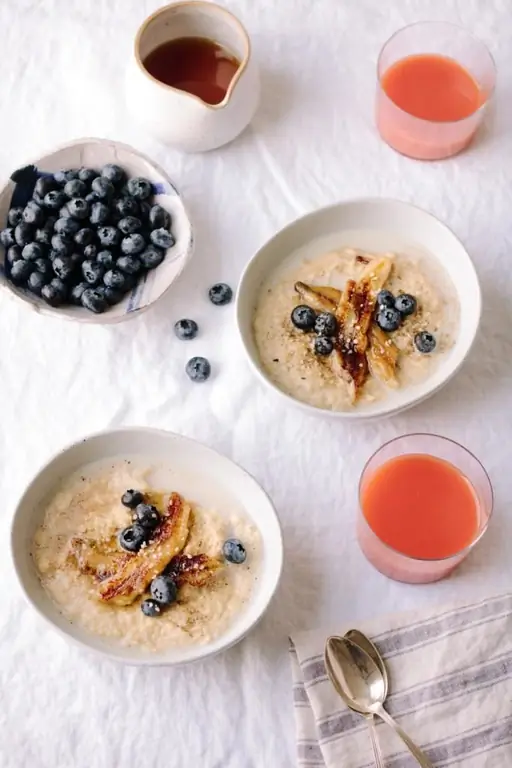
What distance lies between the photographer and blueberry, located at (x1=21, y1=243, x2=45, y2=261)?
146 cm

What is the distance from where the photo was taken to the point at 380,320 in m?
1.45

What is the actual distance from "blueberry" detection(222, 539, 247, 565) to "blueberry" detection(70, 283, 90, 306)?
1.39ft

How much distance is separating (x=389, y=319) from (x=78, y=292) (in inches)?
17.9

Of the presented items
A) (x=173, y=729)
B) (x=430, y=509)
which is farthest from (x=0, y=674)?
(x=430, y=509)

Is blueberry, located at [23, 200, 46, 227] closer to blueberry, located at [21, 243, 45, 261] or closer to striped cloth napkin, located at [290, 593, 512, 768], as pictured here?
blueberry, located at [21, 243, 45, 261]

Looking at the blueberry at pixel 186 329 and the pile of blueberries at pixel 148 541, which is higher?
the blueberry at pixel 186 329

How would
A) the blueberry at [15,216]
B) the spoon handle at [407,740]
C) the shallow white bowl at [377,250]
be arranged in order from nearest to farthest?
A: 1. the spoon handle at [407,740]
2. the shallow white bowl at [377,250]
3. the blueberry at [15,216]

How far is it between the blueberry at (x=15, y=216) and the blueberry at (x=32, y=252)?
0.19 ft

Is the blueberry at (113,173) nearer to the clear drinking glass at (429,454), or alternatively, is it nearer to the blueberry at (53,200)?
the blueberry at (53,200)

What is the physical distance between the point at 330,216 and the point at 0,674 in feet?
2.63

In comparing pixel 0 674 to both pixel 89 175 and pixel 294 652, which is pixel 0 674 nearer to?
pixel 294 652

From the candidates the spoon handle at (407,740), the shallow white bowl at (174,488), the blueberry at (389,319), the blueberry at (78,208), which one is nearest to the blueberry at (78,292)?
the blueberry at (78,208)

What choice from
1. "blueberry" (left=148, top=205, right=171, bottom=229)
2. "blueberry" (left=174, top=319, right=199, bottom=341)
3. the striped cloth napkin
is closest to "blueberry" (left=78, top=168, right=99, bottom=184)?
"blueberry" (left=148, top=205, right=171, bottom=229)

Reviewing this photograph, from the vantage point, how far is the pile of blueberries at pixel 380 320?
4.70 ft
